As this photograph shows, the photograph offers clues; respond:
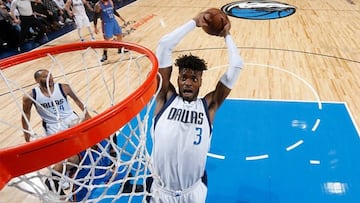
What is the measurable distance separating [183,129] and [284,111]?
309 cm

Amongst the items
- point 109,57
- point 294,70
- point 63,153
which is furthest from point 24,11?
point 63,153

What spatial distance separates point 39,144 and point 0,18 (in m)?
8.15

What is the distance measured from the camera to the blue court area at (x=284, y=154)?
137 inches

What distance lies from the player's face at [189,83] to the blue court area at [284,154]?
1478 mm

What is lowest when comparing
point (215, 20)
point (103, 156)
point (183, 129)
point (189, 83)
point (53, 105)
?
point (53, 105)

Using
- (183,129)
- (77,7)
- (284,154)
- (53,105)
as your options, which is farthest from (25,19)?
(183,129)

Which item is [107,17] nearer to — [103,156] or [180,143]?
[180,143]

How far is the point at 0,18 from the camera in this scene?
8023mm

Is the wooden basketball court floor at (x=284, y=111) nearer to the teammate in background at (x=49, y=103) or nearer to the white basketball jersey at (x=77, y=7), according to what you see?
the teammate in background at (x=49, y=103)

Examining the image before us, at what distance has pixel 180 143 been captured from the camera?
226 cm

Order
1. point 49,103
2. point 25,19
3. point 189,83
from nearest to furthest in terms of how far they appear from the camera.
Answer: point 189,83 → point 49,103 → point 25,19

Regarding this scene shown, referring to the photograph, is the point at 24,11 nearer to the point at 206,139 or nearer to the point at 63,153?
the point at 206,139

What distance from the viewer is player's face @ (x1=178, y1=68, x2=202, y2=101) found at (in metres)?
2.38

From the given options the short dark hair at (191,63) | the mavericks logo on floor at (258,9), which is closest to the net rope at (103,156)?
the short dark hair at (191,63)
